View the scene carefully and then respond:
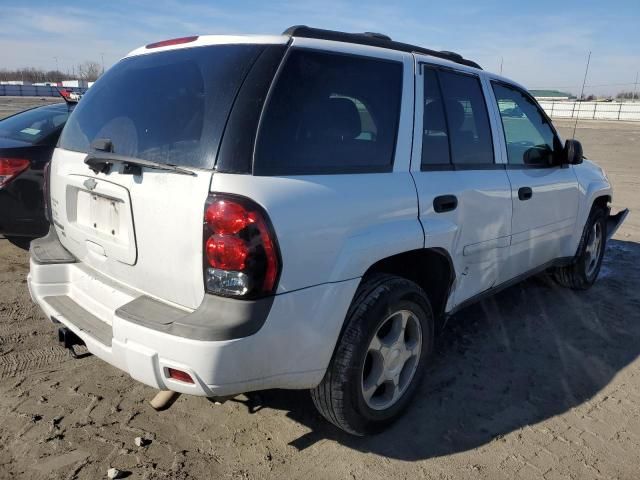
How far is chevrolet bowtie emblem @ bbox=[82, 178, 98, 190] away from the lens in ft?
8.08

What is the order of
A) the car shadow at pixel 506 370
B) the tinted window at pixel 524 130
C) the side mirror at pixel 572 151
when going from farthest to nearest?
1. the side mirror at pixel 572 151
2. the tinted window at pixel 524 130
3. the car shadow at pixel 506 370

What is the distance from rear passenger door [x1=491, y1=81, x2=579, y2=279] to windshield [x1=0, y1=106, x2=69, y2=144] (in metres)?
4.19

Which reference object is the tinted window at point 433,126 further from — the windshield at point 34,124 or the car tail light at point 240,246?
the windshield at point 34,124

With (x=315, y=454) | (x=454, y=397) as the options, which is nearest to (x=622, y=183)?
(x=454, y=397)

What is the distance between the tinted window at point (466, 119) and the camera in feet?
10.2

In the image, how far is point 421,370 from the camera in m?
2.94

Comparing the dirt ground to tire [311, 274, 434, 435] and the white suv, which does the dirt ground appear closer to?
tire [311, 274, 434, 435]

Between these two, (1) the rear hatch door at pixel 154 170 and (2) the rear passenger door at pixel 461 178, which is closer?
(1) the rear hatch door at pixel 154 170

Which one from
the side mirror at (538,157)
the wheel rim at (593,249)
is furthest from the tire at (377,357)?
the wheel rim at (593,249)

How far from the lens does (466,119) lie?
327 centimetres

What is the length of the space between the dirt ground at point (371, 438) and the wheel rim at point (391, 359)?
20 cm

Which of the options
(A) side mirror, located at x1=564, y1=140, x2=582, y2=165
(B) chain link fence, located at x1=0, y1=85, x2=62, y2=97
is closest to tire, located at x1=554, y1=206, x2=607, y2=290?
(A) side mirror, located at x1=564, y1=140, x2=582, y2=165

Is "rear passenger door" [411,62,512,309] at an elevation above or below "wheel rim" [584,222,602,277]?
above

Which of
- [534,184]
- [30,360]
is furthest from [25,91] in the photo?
[534,184]
